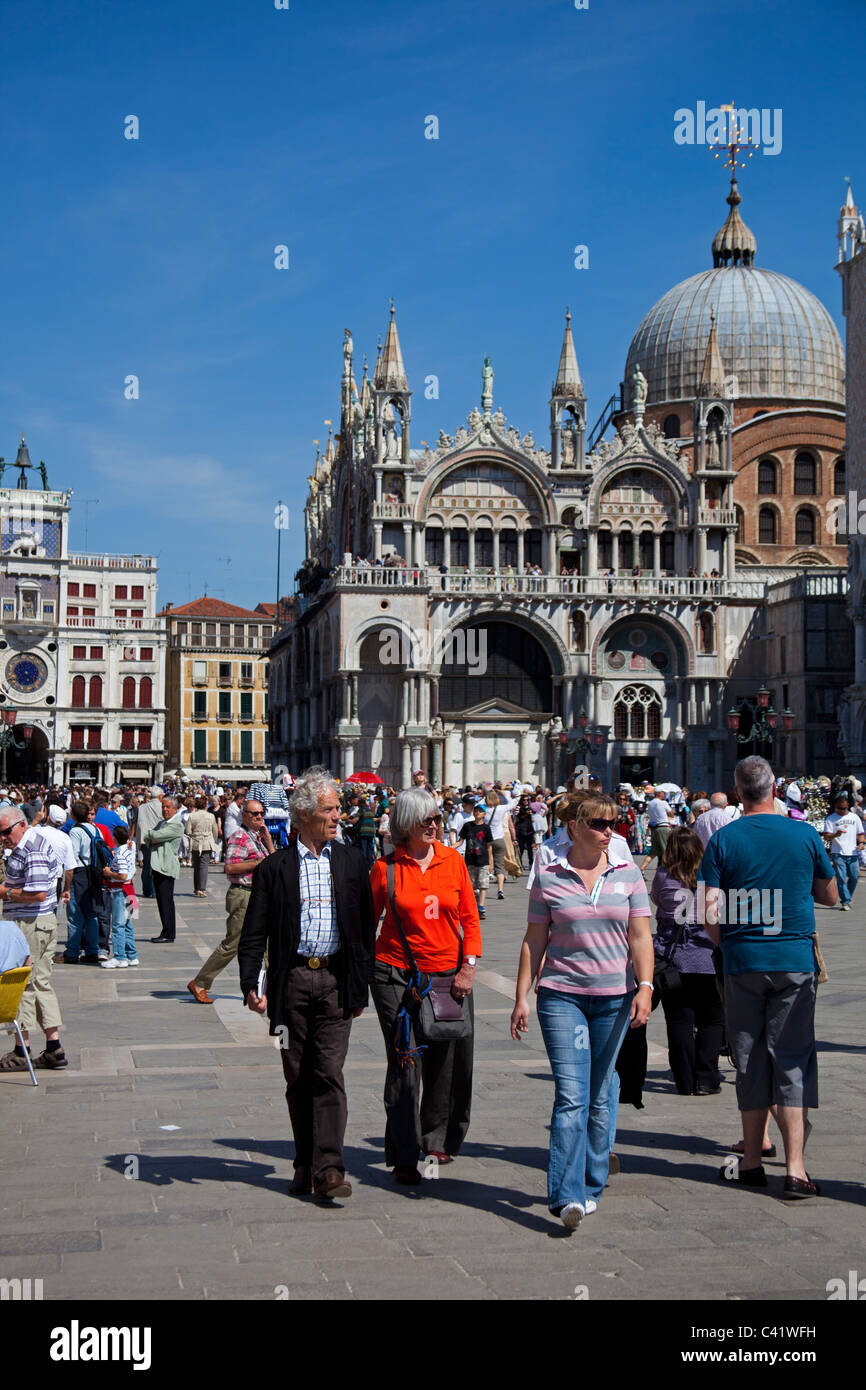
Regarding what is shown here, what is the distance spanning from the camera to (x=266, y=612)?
96438 millimetres

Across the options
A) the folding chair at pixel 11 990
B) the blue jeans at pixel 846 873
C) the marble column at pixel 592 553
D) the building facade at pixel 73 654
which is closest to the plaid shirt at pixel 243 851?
the folding chair at pixel 11 990

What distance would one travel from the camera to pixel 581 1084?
21.2 ft

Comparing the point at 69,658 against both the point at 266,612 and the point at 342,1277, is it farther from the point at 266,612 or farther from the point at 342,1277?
the point at 342,1277

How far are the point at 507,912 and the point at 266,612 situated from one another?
251 ft

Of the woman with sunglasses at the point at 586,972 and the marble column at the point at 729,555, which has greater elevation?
the marble column at the point at 729,555

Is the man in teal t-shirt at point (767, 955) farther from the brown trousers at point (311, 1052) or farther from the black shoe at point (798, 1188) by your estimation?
the brown trousers at point (311, 1052)

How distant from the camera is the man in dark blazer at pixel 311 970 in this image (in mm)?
6848

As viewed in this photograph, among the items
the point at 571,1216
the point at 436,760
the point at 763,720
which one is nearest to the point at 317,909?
the point at 571,1216

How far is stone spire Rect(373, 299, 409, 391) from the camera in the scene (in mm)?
49969

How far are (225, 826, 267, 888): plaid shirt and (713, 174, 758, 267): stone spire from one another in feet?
196

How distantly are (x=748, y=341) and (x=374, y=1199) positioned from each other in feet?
191

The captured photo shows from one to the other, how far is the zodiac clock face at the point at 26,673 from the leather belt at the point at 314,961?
73.4 metres

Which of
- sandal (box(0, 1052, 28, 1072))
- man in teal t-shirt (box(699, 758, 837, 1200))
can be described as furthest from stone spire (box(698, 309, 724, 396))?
man in teal t-shirt (box(699, 758, 837, 1200))
